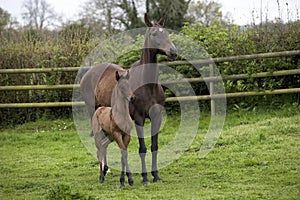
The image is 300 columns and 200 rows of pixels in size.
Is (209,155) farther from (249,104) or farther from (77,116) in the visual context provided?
(77,116)

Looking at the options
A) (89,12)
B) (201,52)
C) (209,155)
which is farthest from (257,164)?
(89,12)

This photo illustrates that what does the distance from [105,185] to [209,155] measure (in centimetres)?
233

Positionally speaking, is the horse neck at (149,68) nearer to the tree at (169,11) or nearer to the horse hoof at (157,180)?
the horse hoof at (157,180)

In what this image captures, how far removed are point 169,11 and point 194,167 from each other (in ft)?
62.3

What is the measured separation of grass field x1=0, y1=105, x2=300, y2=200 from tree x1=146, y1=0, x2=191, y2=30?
14.6 meters

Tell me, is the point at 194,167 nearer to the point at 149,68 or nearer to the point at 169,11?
the point at 149,68

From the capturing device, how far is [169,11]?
2623 centimetres

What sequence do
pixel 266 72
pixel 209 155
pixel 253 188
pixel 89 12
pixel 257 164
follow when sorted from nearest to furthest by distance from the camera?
pixel 253 188
pixel 257 164
pixel 209 155
pixel 266 72
pixel 89 12

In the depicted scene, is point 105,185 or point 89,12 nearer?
point 105,185

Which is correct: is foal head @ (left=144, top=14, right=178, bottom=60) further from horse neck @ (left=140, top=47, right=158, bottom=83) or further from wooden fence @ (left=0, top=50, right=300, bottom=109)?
wooden fence @ (left=0, top=50, right=300, bottom=109)

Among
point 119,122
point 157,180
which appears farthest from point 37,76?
point 157,180

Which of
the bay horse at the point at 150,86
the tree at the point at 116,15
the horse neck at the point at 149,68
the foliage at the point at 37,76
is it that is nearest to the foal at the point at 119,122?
the bay horse at the point at 150,86

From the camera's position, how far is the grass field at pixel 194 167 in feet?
21.0

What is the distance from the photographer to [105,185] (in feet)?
23.8
